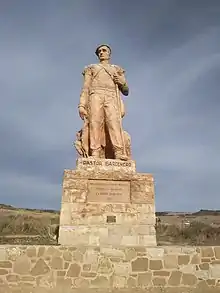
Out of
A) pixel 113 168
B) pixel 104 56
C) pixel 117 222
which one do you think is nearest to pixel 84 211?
pixel 117 222

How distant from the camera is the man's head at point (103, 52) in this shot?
33.6 ft

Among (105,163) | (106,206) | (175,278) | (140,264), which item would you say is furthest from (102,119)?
(175,278)

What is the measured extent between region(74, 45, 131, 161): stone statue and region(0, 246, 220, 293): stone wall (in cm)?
265

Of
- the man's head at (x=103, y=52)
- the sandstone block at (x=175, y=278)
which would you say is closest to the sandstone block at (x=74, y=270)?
the sandstone block at (x=175, y=278)

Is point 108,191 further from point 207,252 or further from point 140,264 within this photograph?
point 207,252

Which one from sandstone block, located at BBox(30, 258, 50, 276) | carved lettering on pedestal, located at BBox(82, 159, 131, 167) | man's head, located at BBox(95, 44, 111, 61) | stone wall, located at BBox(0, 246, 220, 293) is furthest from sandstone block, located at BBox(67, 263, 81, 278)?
→ man's head, located at BBox(95, 44, 111, 61)

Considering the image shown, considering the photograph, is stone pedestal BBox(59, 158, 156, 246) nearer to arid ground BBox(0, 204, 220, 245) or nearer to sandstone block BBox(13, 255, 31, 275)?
arid ground BBox(0, 204, 220, 245)

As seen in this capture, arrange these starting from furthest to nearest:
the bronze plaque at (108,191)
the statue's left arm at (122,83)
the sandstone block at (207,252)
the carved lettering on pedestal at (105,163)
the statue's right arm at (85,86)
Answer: the statue's left arm at (122,83) → the statue's right arm at (85,86) → the carved lettering on pedestal at (105,163) → the bronze plaque at (108,191) → the sandstone block at (207,252)

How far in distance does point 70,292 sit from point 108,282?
0.76m

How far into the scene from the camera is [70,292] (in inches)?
272

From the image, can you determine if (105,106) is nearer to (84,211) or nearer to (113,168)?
(113,168)

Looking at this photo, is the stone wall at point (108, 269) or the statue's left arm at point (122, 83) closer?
the stone wall at point (108, 269)

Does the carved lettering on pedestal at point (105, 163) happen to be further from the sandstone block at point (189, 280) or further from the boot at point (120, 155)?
the sandstone block at point (189, 280)

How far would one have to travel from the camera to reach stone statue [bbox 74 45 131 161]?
30.3 ft
